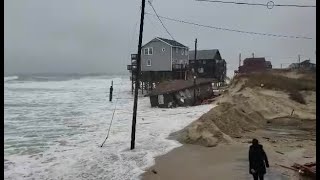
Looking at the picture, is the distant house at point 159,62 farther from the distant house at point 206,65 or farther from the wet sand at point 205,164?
the wet sand at point 205,164

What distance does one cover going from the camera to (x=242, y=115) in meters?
28.2

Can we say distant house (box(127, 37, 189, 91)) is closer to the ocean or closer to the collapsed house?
the collapsed house

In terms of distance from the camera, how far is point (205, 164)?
1630 cm

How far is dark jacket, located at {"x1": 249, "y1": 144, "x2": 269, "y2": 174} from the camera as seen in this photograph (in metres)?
11.6

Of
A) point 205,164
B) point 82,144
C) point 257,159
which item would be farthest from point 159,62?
point 257,159

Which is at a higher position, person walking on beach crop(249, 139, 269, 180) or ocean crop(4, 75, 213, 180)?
person walking on beach crop(249, 139, 269, 180)

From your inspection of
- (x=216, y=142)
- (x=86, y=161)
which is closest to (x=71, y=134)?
(x=86, y=161)

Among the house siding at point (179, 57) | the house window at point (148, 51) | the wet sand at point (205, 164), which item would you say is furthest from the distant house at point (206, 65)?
the wet sand at point (205, 164)

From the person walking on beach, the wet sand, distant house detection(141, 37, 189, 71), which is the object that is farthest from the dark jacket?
distant house detection(141, 37, 189, 71)

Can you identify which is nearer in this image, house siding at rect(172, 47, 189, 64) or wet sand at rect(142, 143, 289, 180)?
wet sand at rect(142, 143, 289, 180)

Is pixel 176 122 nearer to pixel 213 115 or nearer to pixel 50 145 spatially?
pixel 213 115

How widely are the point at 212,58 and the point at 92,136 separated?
159 feet

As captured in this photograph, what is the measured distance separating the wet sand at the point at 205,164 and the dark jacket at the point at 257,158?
5.64ft

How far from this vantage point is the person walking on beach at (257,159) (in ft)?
38.2
